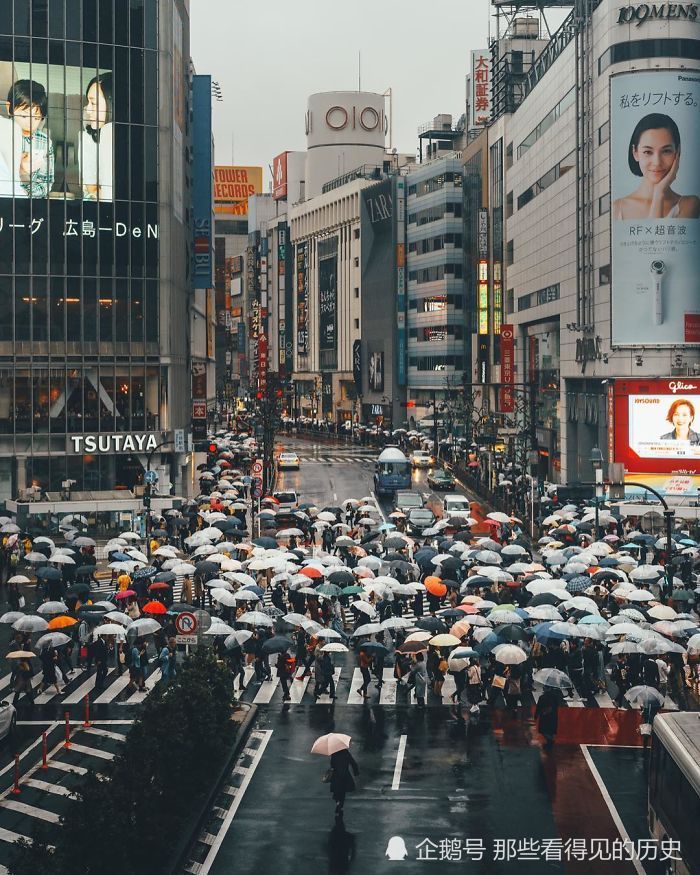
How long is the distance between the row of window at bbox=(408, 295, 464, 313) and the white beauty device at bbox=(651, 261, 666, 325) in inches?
2785

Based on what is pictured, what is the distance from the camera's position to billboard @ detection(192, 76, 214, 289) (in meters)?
95.5

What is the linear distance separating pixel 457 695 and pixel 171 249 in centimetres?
4883

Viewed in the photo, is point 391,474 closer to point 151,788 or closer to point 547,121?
point 547,121

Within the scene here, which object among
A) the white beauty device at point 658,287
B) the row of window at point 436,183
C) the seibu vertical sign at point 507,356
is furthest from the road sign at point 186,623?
the row of window at point 436,183

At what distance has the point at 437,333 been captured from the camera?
142 meters

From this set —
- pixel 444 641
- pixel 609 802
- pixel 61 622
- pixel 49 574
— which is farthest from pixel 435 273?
pixel 609 802

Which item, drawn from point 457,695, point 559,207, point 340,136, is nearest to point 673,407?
point 559,207

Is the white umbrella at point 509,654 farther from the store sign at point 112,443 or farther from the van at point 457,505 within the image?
the store sign at point 112,443

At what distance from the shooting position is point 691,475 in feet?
226

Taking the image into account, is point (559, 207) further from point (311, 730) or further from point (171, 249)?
point (311, 730)

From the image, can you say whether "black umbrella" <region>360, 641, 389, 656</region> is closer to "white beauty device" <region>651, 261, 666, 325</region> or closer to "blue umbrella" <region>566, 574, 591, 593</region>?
"blue umbrella" <region>566, 574, 591, 593</region>

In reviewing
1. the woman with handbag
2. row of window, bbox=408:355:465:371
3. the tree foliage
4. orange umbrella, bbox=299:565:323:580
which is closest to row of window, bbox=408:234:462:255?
row of window, bbox=408:355:465:371

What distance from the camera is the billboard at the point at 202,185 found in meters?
95.5

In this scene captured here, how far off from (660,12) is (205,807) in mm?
59890
